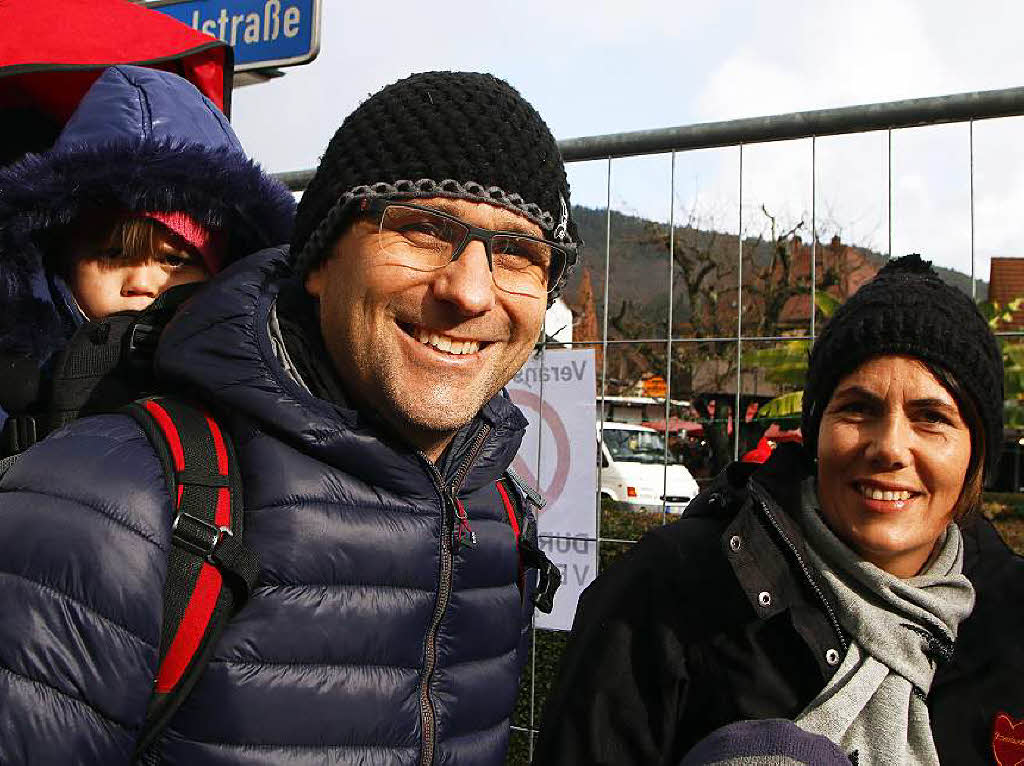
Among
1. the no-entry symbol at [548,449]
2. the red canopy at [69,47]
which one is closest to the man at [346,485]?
the red canopy at [69,47]

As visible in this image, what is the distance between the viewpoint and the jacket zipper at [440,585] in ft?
4.78

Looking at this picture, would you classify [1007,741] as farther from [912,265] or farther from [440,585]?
[440,585]

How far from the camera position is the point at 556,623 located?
3.31m

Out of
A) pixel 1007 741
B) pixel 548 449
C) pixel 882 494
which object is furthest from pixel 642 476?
pixel 1007 741

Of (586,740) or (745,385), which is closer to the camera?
(586,740)

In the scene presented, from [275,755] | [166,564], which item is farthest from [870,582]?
[166,564]

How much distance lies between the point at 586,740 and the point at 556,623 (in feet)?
4.94

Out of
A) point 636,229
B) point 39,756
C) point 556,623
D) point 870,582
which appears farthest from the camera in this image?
point 636,229

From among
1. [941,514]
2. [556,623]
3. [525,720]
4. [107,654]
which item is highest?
[941,514]

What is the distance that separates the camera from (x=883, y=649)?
1.77 m

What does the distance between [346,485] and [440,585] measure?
0.71 feet

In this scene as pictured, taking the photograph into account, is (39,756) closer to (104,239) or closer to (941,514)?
(104,239)

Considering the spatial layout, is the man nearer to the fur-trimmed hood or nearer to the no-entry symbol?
the fur-trimmed hood

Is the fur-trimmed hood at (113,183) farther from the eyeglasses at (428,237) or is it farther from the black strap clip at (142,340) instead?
the eyeglasses at (428,237)
